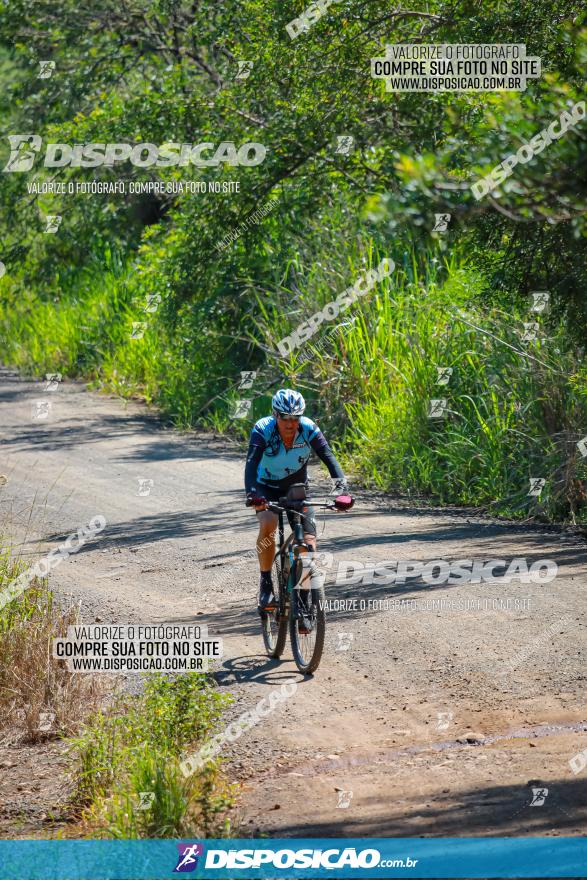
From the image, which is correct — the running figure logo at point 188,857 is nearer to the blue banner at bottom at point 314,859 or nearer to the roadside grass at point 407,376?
the blue banner at bottom at point 314,859

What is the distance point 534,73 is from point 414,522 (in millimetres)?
5150

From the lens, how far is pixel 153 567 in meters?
13.2

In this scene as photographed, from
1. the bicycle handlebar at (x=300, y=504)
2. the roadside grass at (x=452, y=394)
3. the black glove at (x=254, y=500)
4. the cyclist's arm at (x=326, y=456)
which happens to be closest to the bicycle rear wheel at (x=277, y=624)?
the bicycle handlebar at (x=300, y=504)

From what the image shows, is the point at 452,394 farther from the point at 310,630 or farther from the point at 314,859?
the point at 314,859

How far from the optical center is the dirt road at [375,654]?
683 cm

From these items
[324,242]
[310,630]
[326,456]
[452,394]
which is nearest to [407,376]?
[452,394]

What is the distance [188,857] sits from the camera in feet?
20.8

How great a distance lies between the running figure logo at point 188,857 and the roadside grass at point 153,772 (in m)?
0.12

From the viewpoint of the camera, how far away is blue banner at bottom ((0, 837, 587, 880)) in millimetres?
5980

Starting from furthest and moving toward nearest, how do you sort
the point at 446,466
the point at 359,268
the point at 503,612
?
the point at 359,268, the point at 446,466, the point at 503,612

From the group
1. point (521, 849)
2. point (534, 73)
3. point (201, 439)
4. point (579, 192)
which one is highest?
point (534, 73)

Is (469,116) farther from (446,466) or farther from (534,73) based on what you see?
(446,466)

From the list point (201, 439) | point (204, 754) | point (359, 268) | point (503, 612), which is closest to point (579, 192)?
point (204, 754)

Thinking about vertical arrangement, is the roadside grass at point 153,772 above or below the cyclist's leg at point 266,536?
below
